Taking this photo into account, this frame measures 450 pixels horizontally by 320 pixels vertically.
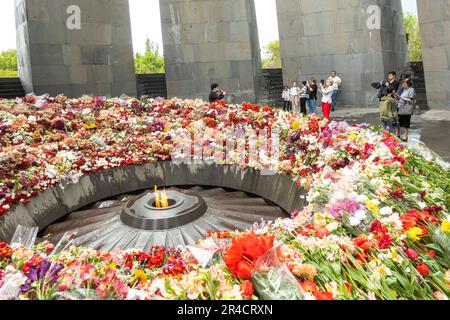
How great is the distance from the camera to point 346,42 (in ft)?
48.4

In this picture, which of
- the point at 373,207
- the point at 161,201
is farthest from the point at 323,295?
the point at 161,201

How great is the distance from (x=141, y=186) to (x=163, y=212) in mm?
1584

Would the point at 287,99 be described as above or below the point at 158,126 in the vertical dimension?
above

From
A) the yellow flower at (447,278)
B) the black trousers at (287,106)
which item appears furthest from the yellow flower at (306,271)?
the black trousers at (287,106)

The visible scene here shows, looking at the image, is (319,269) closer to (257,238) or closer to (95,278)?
(257,238)

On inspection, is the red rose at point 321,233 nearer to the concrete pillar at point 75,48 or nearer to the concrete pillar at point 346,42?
the concrete pillar at point 75,48

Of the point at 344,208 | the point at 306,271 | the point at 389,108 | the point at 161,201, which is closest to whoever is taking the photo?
the point at 306,271

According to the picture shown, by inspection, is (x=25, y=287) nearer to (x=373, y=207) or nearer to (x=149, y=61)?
(x=373, y=207)

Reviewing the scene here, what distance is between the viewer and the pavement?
7.29m

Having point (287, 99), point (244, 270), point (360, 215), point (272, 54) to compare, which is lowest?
point (244, 270)

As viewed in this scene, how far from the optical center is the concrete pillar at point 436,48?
12391 millimetres

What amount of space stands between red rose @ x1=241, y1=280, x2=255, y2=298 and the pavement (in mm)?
4425

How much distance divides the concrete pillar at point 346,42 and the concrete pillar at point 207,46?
2.45 m
